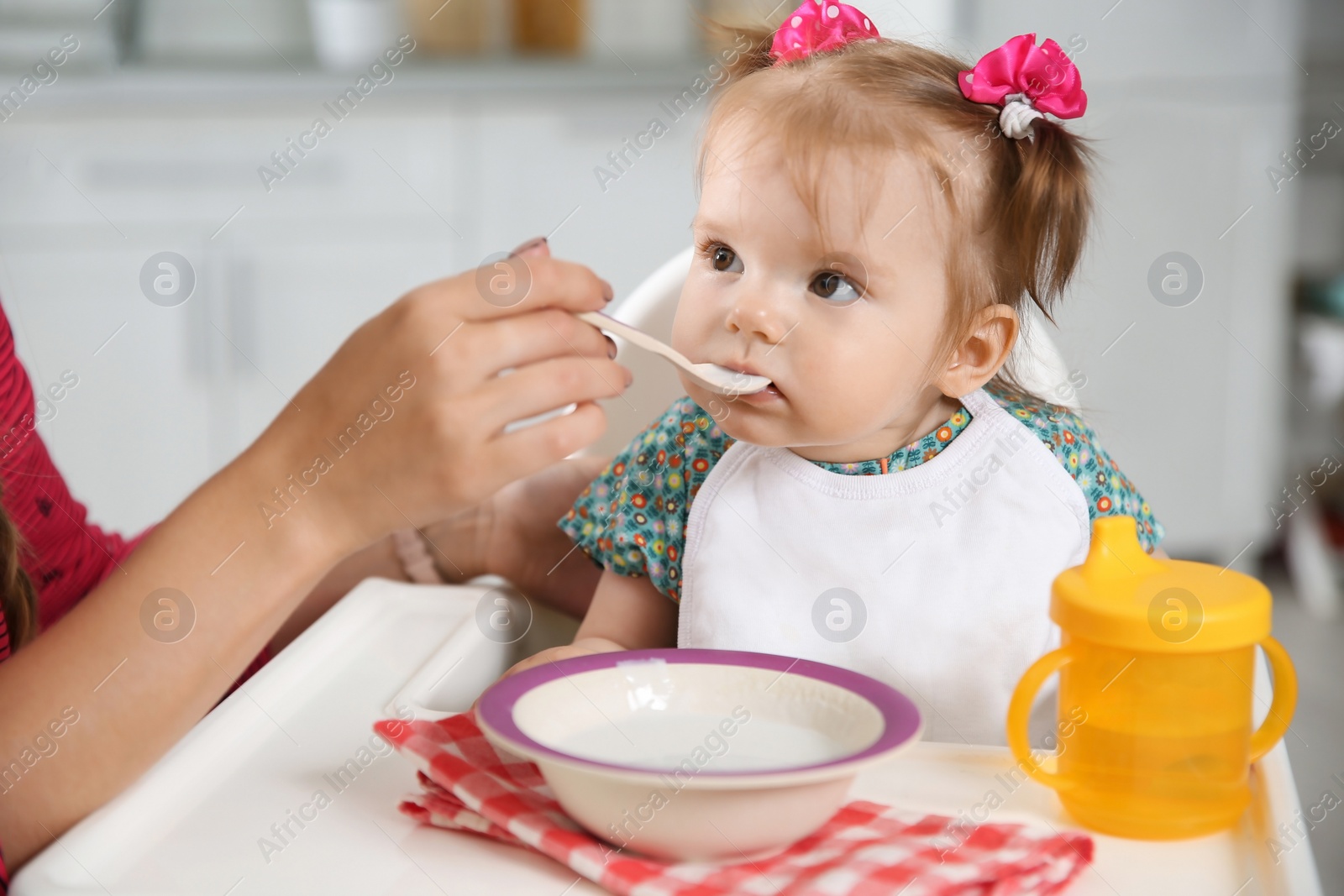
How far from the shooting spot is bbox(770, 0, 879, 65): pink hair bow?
101cm

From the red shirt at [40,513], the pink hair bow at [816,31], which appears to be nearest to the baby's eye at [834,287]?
the pink hair bow at [816,31]

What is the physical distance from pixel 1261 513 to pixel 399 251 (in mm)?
2003

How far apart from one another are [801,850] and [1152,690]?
0.64 feet

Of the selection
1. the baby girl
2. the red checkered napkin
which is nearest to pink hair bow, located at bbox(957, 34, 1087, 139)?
the baby girl

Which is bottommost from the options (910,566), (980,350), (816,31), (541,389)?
(910,566)

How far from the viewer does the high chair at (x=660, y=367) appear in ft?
3.76

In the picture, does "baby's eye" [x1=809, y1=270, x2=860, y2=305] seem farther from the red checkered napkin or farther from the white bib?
the red checkered napkin

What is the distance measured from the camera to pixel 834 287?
869mm

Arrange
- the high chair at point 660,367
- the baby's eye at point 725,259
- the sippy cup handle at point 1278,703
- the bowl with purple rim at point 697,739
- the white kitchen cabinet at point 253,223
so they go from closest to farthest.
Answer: the bowl with purple rim at point 697,739 → the sippy cup handle at point 1278,703 → the baby's eye at point 725,259 → the high chair at point 660,367 → the white kitchen cabinet at point 253,223

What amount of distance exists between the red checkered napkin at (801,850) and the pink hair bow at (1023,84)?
539 mm

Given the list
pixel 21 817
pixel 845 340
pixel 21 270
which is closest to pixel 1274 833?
pixel 845 340

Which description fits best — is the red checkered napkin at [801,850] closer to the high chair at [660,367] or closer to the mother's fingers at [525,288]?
the mother's fingers at [525,288]

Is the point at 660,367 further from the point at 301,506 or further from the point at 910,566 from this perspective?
the point at 301,506

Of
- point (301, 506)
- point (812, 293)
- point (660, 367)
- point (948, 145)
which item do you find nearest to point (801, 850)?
point (301, 506)
